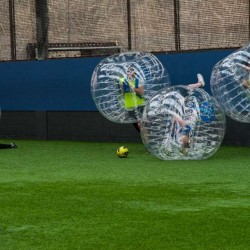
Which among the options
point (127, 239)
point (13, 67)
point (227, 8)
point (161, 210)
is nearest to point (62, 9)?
point (13, 67)

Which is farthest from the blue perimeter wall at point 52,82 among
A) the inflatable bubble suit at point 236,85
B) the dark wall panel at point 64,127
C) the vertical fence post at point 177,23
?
the inflatable bubble suit at point 236,85

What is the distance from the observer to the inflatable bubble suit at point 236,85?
14.9 metres

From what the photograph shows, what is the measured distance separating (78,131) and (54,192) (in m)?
9.66

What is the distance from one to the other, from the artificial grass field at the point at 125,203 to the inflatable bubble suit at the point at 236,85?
0.76m

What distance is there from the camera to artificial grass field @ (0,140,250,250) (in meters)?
8.48

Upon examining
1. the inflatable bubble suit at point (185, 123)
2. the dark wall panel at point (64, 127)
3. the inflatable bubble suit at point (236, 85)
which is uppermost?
the inflatable bubble suit at point (236, 85)

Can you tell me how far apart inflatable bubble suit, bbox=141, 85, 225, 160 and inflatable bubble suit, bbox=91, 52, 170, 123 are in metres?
1.66

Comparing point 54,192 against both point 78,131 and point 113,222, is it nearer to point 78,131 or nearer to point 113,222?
point 113,222

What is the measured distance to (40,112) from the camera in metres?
22.4

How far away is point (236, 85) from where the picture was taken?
49.2ft

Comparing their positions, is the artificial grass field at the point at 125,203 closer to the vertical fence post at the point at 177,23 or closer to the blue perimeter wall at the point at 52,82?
the vertical fence post at the point at 177,23

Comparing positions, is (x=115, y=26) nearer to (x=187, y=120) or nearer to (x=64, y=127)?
(x=64, y=127)

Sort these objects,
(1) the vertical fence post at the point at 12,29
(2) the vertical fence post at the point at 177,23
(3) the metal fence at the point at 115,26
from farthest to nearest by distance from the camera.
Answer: (1) the vertical fence post at the point at 12,29
(2) the vertical fence post at the point at 177,23
(3) the metal fence at the point at 115,26

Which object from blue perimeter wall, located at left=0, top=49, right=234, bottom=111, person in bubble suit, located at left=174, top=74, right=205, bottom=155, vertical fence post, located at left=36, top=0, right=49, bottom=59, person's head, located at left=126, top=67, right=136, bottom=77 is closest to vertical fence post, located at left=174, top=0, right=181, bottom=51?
blue perimeter wall, located at left=0, top=49, right=234, bottom=111
